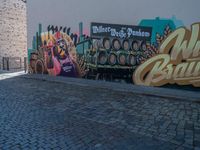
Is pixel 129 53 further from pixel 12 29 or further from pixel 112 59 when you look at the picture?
pixel 12 29

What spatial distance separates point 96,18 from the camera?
38.6ft

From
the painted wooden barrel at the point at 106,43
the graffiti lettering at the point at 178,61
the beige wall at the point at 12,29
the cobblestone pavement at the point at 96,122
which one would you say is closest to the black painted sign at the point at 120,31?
the painted wooden barrel at the point at 106,43

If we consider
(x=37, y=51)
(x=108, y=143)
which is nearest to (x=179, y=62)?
(x=108, y=143)

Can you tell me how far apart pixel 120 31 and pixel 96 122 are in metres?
5.66

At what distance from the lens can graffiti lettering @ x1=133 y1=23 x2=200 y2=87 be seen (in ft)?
29.9

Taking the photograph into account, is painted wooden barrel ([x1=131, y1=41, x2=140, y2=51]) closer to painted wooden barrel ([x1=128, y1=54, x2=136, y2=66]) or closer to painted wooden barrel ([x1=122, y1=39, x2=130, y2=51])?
painted wooden barrel ([x1=122, y1=39, x2=130, y2=51])

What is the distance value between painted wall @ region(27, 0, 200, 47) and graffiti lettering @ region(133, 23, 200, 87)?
1.78 ft

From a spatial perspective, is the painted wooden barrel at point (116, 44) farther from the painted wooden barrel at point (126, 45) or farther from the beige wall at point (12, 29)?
the beige wall at point (12, 29)

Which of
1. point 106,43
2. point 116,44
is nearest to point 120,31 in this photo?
point 116,44

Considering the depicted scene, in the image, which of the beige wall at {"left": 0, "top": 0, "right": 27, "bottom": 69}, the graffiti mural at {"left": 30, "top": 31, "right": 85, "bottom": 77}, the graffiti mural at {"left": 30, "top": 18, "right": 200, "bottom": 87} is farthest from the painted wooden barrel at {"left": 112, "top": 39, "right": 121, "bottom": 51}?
the beige wall at {"left": 0, "top": 0, "right": 27, "bottom": 69}

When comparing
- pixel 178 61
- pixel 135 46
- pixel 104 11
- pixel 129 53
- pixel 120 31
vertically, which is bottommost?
pixel 178 61

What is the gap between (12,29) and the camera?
1978 centimetres

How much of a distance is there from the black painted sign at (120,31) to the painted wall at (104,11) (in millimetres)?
217

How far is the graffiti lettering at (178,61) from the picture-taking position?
9117 millimetres
